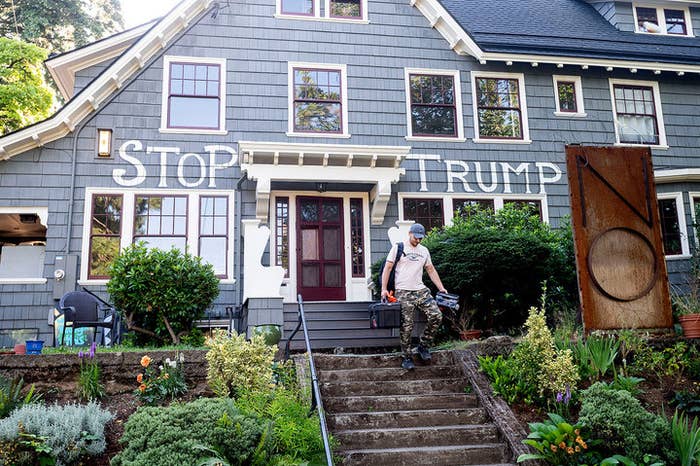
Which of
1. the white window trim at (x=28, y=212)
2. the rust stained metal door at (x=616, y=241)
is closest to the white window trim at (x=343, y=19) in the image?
the white window trim at (x=28, y=212)

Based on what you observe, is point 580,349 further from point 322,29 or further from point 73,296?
point 322,29

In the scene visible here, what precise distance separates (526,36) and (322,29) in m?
4.83

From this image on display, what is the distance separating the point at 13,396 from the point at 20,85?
46.7ft

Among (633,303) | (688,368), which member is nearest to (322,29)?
(633,303)

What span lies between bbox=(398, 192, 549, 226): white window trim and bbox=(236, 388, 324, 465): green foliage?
776 cm

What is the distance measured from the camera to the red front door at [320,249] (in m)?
14.0

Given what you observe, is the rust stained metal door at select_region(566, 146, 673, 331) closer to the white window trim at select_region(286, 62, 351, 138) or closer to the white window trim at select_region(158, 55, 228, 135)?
the white window trim at select_region(286, 62, 351, 138)

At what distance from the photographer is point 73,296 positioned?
10.3 meters

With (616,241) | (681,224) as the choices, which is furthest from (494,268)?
(681,224)

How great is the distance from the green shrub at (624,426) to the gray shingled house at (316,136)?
5053 millimetres

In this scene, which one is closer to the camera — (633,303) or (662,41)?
(633,303)

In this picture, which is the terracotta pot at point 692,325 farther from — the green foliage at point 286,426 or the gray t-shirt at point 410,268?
the green foliage at point 286,426

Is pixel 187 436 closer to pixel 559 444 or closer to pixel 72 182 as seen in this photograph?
pixel 559 444

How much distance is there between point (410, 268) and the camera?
28.8 ft
